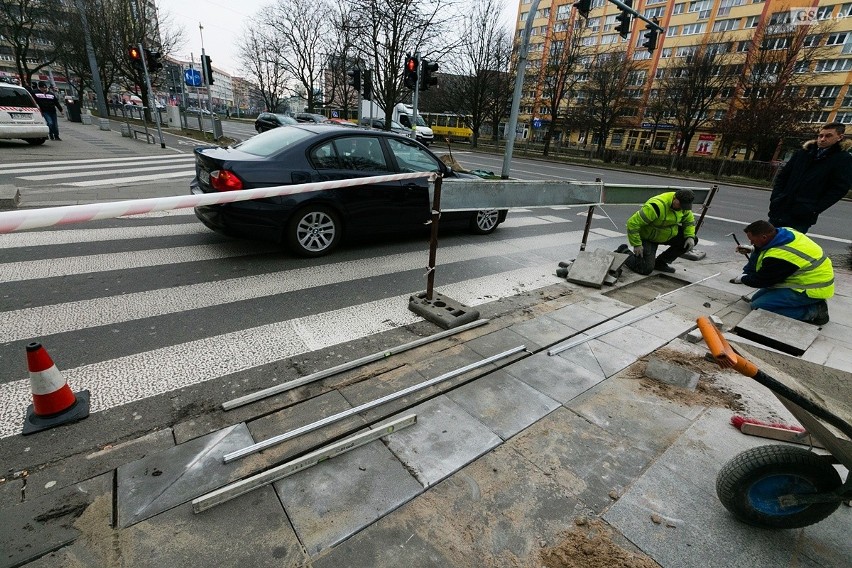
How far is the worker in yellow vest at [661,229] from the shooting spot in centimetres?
552

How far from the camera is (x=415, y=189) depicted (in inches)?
226

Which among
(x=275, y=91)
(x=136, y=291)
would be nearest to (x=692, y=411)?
(x=136, y=291)

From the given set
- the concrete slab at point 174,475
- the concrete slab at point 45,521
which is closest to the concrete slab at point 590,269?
the concrete slab at point 174,475

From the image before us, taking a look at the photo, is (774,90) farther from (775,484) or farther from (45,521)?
(45,521)

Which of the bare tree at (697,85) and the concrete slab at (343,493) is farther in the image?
the bare tree at (697,85)

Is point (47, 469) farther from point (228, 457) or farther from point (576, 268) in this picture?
point (576, 268)

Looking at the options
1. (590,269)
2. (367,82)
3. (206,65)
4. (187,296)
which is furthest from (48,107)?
(590,269)

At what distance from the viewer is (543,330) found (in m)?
3.89

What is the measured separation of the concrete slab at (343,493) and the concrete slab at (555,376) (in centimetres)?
127

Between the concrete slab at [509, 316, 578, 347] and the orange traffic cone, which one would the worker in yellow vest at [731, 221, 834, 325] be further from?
the orange traffic cone

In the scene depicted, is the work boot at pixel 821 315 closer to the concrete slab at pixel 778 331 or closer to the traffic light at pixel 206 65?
the concrete slab at pixel 778 331

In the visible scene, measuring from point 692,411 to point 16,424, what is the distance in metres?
4.20

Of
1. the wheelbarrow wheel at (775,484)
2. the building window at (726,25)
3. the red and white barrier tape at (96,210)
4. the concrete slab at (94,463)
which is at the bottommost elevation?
the concrete slab at (94,463)

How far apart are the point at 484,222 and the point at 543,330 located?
363 centimetres
